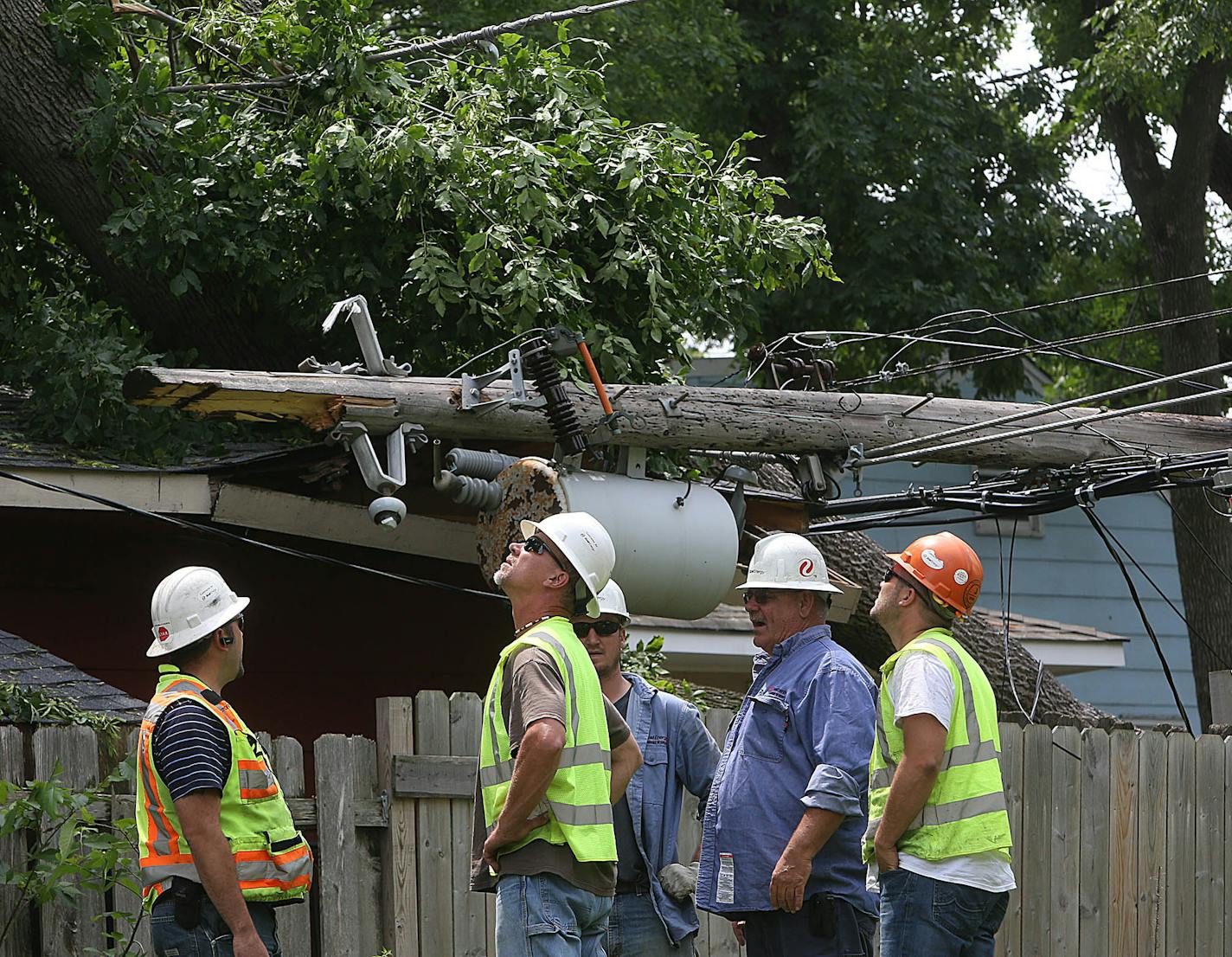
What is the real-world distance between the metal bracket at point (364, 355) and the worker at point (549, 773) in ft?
9.51

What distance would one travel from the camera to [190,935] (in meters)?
4.84

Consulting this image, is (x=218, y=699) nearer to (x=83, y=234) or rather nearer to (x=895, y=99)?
(x=83, y=234)

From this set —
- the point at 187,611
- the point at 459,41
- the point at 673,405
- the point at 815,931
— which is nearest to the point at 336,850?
the point at 187,611

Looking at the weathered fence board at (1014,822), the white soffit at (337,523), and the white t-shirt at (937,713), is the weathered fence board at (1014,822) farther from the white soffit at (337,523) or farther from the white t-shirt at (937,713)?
A: the white soffit at (337,523)

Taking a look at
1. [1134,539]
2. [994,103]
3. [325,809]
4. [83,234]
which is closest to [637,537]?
[325,809]

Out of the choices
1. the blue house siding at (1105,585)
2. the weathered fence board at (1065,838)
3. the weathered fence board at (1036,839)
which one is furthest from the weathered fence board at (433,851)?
the blue house siding at (1105,585)

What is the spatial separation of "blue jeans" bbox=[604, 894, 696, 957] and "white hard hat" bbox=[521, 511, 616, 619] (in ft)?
3.94

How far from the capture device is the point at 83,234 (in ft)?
32.7

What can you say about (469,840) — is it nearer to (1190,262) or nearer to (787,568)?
(787,568)

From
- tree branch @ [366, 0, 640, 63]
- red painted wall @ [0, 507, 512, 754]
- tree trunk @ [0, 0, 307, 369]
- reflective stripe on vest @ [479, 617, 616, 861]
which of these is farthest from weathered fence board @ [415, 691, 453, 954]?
tree branch @ [366, 0, 640, 63]

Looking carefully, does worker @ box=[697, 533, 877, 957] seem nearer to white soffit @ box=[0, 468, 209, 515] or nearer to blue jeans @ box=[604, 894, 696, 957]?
blue jeans @ box=[604, 894, 696, 957]

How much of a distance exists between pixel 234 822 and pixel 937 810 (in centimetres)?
209

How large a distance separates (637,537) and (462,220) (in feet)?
7.41

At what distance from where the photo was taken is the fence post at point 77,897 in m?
6.12
